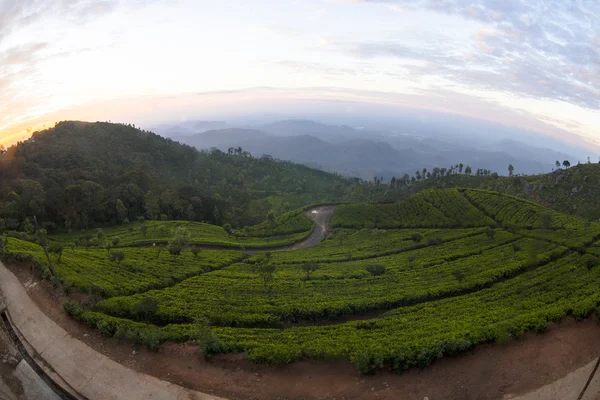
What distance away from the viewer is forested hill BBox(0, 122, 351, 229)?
5591 cm

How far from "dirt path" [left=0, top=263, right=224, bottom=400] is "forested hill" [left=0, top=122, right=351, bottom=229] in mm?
33972

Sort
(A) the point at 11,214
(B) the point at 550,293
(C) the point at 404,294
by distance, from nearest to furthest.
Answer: (B) the point at 550,293 → (C) the point at 404,294 → (A) the point at 11,214

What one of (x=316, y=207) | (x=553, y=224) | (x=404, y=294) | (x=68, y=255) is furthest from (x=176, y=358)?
(x=316, y=207)

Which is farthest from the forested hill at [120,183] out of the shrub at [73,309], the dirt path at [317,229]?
the shrub at [73,309]

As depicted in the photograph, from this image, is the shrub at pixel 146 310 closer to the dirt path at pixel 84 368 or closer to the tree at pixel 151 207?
the dirt path at pixel 84 368

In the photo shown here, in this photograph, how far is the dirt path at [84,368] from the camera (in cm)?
1791

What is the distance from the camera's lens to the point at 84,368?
1953 centimetres

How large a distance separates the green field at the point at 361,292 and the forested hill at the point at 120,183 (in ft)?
60.7

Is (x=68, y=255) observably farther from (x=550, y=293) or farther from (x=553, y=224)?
(x=553, y=224)

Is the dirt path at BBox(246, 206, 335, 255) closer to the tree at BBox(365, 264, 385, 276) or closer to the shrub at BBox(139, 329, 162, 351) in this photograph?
the tree at BBox(365, 264, 385, 276)

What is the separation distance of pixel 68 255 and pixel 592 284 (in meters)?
48.5

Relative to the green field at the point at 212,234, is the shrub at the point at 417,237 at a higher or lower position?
higher

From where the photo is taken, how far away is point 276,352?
62.5 ft

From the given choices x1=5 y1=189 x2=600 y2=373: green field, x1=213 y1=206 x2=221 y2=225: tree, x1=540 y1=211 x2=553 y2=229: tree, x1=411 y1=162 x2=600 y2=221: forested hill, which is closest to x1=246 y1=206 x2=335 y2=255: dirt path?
x1=5 y1=189 x2=600 y2=373: green field
